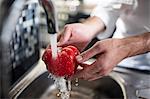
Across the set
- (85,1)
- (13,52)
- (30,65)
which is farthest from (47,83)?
(85,1)

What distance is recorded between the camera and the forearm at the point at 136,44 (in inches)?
31.3

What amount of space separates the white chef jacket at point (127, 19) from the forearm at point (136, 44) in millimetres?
218

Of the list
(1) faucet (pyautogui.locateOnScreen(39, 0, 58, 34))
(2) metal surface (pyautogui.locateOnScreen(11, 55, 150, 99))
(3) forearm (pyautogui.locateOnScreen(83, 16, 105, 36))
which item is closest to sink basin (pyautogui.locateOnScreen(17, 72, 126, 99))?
(2) metal surface (pyautogui.locateOnScreen(11, 55, 150, 99))

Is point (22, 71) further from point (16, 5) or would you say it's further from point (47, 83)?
point (16, 5)

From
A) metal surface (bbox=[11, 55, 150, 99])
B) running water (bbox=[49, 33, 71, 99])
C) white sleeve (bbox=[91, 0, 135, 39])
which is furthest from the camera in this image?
white sleeve (bbox=[91, 0, 135, 39])

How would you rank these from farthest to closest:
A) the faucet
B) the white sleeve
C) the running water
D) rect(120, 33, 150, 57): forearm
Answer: the white sleeve, rect(120, 33, 150, 57): forearm, the running water, the faucet

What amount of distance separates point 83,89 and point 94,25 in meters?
0.25

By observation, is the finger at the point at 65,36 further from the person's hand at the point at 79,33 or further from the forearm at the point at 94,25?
the forearm at the point at 94,25

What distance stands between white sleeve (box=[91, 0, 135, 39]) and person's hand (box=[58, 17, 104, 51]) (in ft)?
0.12

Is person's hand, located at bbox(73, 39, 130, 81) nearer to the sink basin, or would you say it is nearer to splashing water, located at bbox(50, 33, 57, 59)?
splashing water, located at bbox(50, 33, 57, 59)

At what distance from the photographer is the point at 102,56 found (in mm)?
754

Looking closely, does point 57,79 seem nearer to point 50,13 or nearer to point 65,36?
point 65,36

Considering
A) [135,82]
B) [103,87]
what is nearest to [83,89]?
[103,87]

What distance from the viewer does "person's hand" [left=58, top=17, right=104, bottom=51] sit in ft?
2.80
